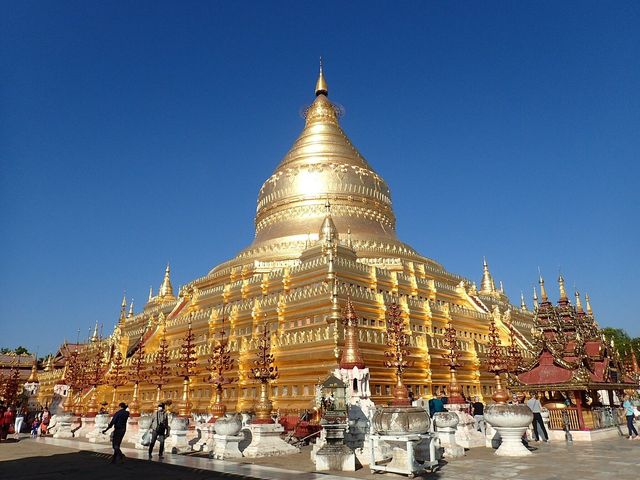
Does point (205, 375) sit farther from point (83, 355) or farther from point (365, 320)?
point (83, 355)

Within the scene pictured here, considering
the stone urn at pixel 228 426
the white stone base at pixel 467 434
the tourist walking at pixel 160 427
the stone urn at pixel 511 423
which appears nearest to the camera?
the stone urn at pixel 511 423

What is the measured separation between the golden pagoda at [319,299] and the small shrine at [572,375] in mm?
6736

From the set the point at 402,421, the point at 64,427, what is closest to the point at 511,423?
the point at 402,421

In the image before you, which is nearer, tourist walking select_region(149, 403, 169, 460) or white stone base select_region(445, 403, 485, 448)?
tourist walking select_region(149, 403, 169, 460)

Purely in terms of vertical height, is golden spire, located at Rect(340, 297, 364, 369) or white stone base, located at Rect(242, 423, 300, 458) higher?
golden spire, located at Rect(340, 297, 364, 369)

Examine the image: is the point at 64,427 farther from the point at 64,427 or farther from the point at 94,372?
the point at 94,372

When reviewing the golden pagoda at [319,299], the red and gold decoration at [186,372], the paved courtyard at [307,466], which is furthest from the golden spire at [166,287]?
the paved courtyard at [307,466]

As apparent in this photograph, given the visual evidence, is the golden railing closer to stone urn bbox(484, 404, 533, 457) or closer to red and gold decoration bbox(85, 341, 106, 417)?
stone urn bbox(484, 404, 533, 457)

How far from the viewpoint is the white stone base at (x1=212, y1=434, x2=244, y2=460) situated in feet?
47.3

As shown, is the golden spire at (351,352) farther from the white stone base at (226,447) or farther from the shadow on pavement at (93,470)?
the shadow on pavement at (93,470)

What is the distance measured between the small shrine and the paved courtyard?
1.71m

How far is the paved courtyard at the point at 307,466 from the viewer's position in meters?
10.4

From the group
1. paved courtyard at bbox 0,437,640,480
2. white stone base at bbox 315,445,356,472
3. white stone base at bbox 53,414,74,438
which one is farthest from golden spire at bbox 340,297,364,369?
white stone base at bbox 53,414,74,438

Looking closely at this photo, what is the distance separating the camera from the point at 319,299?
2638 centimetres
